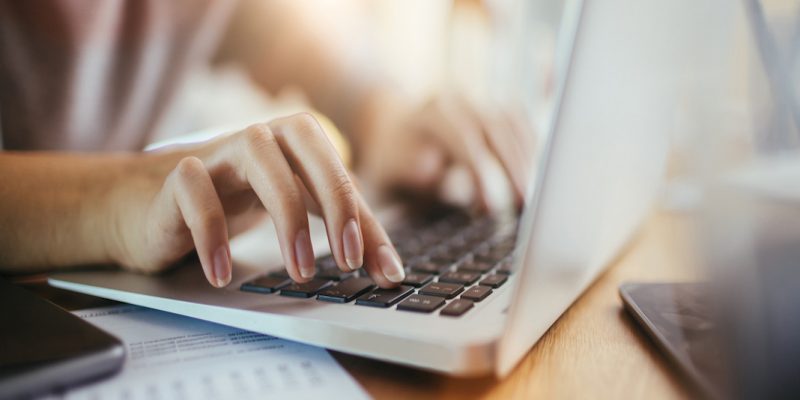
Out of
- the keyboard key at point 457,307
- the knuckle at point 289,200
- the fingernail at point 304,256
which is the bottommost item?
the keyboard key at point 457,307

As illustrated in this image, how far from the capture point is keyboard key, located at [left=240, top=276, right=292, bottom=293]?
38 cm

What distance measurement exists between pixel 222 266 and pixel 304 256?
0.18ft

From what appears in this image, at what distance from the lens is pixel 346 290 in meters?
0.36

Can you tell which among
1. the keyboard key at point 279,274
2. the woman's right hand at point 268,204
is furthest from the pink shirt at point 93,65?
the keyboard key at point 279,274

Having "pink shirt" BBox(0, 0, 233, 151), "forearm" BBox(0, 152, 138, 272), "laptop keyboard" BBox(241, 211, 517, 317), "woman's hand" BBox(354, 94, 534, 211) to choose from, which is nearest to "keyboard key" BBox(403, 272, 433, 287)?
"laptop keyboard" BBox(241, 211, 517, 317)

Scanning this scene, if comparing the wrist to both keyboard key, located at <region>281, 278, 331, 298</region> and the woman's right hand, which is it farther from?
keyboard key, located at <region>281, 278, 331, 298</region>

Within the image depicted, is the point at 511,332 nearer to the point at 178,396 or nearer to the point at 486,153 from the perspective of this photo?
the point at 178,396

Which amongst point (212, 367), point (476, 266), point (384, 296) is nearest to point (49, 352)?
point (212, 367)

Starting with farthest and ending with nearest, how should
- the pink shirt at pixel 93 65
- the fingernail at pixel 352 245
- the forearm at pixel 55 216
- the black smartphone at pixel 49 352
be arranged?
1. the pink shirt at pixel 93 65
2. the forearm at pixel 55 216
3. the fingernail at pixel 352 245
4. the black smartphone at pixel 49 352

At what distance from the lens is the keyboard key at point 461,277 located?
393 mm

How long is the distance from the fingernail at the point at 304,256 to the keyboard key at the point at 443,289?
2.9 inches

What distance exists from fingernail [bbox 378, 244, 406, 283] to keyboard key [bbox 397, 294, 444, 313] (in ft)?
0.08

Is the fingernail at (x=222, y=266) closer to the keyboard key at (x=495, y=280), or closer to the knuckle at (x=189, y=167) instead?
the knuckle at (x=189, y=167)

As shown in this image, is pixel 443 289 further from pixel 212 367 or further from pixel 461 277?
pixel 212 367
